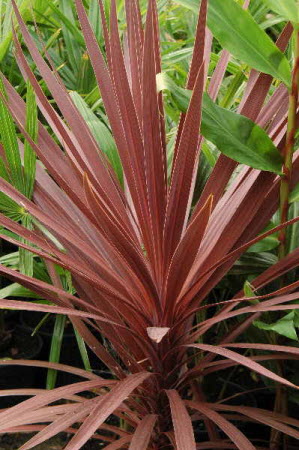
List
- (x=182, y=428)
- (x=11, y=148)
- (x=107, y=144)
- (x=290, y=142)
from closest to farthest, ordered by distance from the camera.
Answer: (x=182, y=428)
(x=290, y=142)
(x=11, y=148)
(x=107, y=144)

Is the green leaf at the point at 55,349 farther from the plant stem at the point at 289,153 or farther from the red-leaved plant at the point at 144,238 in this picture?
the plant stem at the point at 289,153

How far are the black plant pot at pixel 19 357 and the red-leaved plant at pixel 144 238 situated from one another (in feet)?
1.96

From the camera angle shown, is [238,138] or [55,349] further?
[55,349]

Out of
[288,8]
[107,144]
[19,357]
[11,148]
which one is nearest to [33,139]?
[11,148]

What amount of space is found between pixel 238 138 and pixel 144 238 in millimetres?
190

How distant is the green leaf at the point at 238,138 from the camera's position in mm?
842

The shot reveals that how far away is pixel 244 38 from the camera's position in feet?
2.79

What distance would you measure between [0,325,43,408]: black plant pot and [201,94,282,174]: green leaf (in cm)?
94

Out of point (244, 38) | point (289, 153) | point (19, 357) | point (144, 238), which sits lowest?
point (19, 357)

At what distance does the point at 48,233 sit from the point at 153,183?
276 mm

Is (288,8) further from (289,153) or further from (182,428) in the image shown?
(182,428)

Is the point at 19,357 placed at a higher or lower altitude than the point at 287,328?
lower

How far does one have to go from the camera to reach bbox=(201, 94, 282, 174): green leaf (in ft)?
2.76

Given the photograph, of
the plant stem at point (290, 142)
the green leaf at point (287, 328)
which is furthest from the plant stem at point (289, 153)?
the green leaf at point (287, 328)
